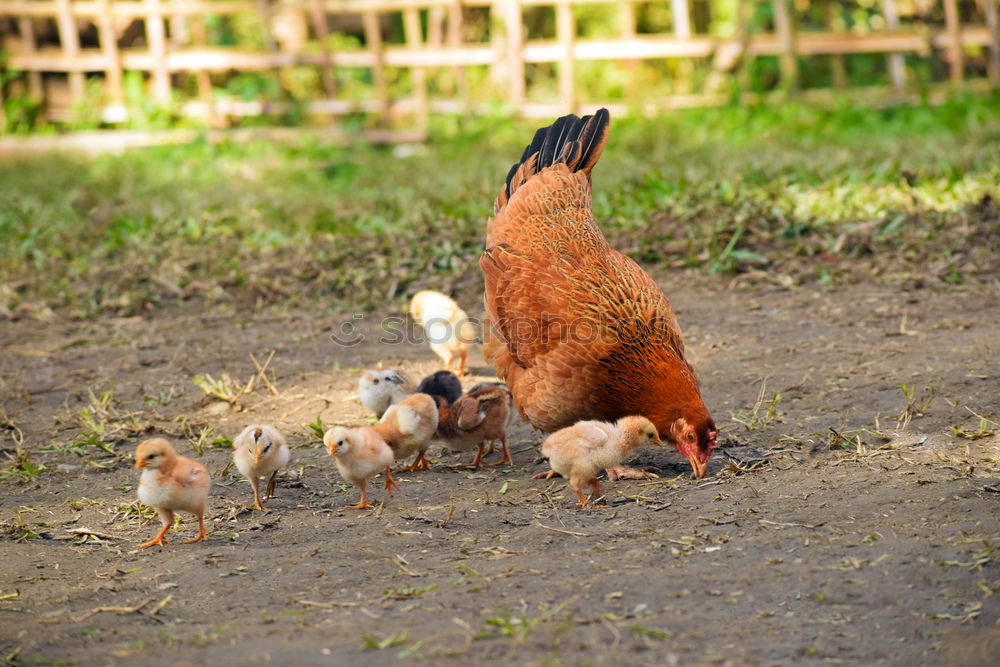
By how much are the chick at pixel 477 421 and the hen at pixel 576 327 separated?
87 millimetres

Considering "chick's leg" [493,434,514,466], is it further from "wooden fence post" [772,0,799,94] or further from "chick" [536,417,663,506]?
"wooden fence post" [772,0,799,94]

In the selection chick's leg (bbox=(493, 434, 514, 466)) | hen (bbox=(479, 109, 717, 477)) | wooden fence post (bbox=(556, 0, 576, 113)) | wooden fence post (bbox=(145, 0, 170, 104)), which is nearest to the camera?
hen (bbox=(479, 109, 717, 477))

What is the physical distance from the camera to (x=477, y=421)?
4.52 m

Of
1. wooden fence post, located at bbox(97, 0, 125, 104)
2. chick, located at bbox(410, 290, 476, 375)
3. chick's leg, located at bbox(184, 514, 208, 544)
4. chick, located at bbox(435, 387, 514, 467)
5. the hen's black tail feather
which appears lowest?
chick's leg, located at bbox(184, 514, 208, 544)

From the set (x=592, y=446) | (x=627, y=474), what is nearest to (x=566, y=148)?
(x=627, y=474)

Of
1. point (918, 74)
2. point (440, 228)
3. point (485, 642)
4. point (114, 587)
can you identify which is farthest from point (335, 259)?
point (918, 74)

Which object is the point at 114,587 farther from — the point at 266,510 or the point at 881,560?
the point at 881,560

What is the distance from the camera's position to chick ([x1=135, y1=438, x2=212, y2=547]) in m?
3.71

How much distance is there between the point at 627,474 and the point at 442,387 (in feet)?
3.69

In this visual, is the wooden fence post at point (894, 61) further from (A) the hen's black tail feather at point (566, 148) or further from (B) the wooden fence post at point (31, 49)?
(B) the wooden fence post at point (31, 49)

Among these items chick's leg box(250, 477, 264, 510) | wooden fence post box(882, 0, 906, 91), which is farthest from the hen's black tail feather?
wooden fence post box(882, 0, 906, 91)

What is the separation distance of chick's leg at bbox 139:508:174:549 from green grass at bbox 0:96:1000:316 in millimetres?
3229

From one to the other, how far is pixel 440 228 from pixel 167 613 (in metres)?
4.87

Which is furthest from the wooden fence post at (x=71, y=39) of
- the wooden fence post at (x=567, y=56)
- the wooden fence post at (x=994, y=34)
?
the wooden fence post at (x=994, y=34)
